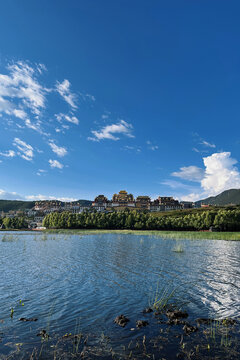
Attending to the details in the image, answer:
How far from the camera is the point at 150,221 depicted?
158625 millimetres

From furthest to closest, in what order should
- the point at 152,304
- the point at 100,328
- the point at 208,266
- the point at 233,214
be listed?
the point at 233,214 < the point at 208,266 < the point at 152,304 < the point at 100,328

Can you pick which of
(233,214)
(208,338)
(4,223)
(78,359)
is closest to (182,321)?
(208,338)

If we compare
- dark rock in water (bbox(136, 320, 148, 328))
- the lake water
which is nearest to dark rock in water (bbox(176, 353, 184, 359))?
the lake water

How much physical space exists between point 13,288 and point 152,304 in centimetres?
1297

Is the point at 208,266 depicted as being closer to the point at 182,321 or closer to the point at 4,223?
the point at 182,321

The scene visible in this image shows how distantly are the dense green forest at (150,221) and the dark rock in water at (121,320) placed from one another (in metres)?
126

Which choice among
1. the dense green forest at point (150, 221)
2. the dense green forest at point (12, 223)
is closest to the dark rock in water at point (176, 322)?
the dense green forest at point (150, 221)

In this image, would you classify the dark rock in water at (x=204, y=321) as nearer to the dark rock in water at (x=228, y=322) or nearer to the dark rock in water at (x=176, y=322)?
the dark rock in water at (x=228, y=322)

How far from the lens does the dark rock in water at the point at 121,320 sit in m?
14.7

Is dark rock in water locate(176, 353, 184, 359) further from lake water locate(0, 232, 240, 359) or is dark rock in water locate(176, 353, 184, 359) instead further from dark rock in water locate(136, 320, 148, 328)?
dark rock in water locate(136, 320, 148, 328)

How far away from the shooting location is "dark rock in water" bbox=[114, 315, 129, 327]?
14688mm

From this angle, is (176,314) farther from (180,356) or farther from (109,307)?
(180,356)

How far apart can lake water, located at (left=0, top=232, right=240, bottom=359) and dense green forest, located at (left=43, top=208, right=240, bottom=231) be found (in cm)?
10828

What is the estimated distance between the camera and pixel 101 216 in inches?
6860
